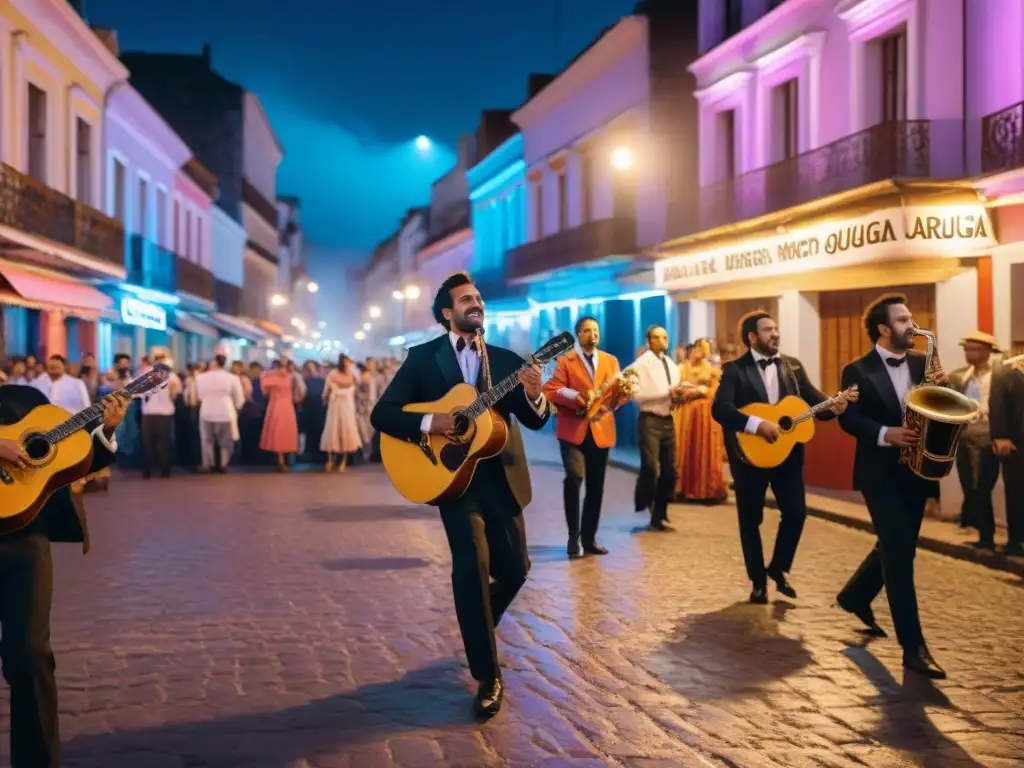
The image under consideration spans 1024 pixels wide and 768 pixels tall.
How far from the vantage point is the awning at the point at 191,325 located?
121 feet

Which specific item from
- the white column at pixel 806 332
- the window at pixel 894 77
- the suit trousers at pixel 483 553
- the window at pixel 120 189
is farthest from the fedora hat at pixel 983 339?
the window at pixel 120 189

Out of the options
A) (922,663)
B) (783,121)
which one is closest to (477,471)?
(922,663)

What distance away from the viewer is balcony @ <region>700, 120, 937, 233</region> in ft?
48.5

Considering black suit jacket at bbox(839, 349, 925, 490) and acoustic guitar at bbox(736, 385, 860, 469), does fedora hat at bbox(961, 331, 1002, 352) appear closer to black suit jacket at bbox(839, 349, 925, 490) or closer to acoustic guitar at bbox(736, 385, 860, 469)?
acoustic guitar at bbox(736, 385, 860, 469)

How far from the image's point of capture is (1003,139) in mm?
13414

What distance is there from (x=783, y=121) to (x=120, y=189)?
55.9 ft

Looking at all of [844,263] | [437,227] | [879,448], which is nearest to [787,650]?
[879,448]

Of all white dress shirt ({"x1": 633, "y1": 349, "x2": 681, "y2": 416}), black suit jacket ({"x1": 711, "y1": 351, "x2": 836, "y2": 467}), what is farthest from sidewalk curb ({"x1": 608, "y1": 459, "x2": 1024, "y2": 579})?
black suit jacket ({"x1": 711, "y1": 351, "x2": 836, "y2": 467})

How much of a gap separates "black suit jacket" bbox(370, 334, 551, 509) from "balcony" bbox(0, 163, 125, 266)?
593 inches

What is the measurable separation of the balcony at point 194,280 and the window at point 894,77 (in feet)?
73.2

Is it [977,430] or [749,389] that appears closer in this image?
[749,389]

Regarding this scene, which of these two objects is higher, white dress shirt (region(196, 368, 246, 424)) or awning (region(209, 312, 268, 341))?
awning (region(209, 312, 268, 341))

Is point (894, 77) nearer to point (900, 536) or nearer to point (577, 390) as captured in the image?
point (577, 390)

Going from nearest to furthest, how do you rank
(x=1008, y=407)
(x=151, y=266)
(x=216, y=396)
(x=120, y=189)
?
(x=1008, y=407) → (x=216, y=396) → (x=120, y=189) → (x=151, y=266)
